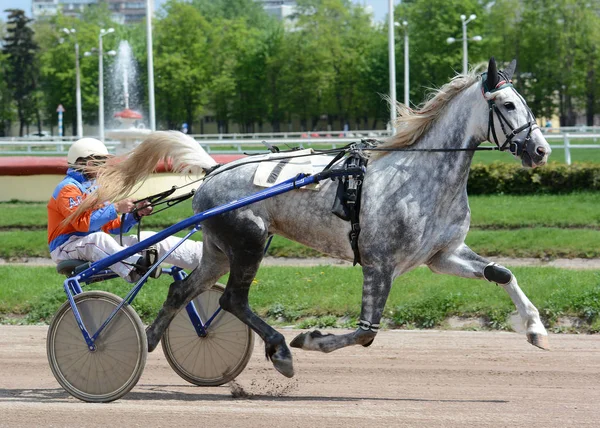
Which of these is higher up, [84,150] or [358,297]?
[84,150]

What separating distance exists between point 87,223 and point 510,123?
2.63 metres

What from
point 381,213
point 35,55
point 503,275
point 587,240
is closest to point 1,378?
point 381,213

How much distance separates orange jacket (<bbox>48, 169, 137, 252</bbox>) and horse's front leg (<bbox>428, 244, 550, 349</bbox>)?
6.68 feet

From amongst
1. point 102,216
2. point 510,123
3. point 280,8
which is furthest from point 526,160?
point 280,8

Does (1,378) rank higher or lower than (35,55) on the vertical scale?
lower

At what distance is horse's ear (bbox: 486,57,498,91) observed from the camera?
5473 mm

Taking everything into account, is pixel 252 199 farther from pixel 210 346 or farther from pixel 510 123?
pixel 510 123

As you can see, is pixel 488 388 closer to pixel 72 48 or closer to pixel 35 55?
pixel 72 48

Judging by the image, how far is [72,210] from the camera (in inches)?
242

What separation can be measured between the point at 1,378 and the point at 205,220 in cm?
181

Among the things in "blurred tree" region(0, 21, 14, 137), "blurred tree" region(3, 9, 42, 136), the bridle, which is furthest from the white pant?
"blurred tree" region(3, 9, 42, 136)

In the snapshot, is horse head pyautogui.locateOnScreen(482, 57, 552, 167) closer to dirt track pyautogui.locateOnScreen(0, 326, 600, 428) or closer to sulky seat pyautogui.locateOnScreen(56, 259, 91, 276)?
dirt track pyautogui.locateOnScreen(0, 326, 600, 428)

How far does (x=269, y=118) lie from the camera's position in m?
57.9

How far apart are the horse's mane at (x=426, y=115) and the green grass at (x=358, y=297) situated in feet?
8.93
